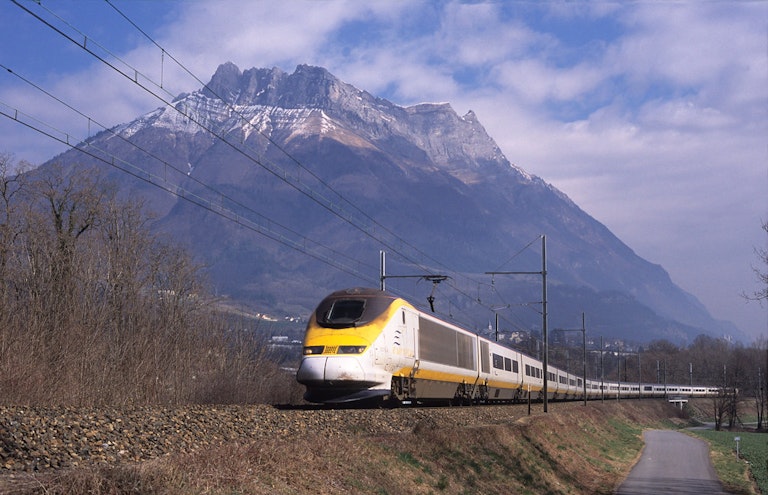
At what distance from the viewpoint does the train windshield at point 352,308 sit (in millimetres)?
28594

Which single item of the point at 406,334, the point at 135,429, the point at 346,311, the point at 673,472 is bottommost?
the point at 673,472

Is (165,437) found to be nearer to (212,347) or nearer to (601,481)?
(601,481)

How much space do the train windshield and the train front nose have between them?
1.51m

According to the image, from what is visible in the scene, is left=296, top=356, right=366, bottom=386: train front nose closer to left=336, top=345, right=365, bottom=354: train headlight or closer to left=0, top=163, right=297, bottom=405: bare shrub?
left=336, top=345, right=365, bottom=354: train headlight

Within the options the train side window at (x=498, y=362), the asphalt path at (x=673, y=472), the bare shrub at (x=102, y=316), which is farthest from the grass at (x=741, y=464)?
the bare shrub at (x=102, y=316)

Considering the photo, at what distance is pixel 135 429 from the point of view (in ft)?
53.6

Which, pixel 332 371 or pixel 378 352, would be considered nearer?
pixel 332 371

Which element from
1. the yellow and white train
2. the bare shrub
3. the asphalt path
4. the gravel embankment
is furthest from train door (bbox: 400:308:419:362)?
the asphalt path

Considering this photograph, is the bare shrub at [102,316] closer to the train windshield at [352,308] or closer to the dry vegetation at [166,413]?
the dry vegetation at [166,413]

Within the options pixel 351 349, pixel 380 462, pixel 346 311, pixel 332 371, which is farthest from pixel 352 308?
pixel 380 462

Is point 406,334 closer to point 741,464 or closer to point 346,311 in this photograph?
point 346,311

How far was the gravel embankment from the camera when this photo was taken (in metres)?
13.4

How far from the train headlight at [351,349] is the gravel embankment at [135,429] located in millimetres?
2820

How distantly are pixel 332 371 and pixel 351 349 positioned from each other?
0.99 m
